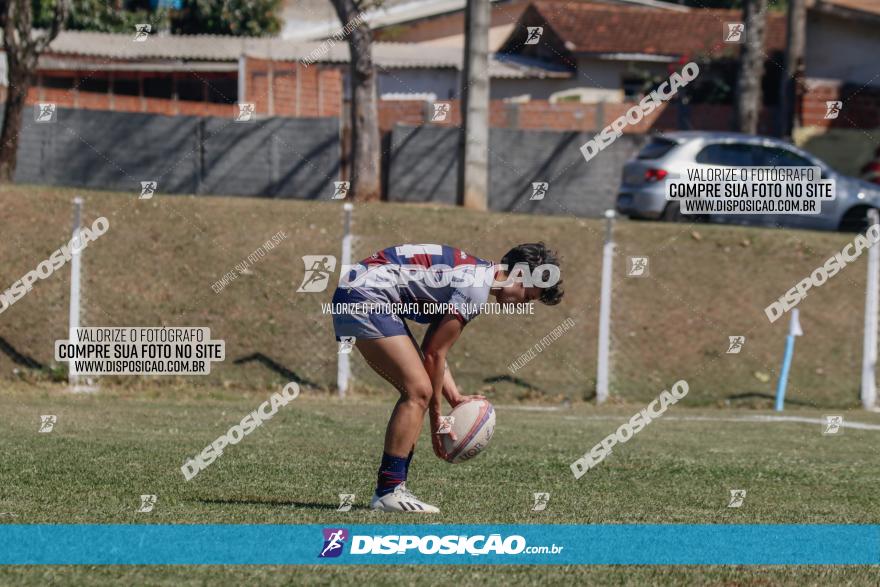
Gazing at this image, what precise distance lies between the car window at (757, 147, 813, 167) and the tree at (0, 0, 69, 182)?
12.2 meters

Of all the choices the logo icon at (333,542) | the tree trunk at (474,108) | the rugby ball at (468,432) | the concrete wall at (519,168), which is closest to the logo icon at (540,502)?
the rugby ball at (468,432)

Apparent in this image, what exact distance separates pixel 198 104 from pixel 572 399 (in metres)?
19.9

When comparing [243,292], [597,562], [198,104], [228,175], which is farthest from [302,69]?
[597,562]

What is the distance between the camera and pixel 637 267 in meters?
21.0

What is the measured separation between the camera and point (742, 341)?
20328 millimetres

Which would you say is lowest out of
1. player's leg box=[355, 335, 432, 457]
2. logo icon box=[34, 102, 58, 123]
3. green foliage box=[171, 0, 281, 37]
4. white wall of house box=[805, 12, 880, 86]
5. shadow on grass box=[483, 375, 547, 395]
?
shadow on grass box=[483, 375, 547, 395]

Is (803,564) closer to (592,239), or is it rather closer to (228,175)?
(592,239)

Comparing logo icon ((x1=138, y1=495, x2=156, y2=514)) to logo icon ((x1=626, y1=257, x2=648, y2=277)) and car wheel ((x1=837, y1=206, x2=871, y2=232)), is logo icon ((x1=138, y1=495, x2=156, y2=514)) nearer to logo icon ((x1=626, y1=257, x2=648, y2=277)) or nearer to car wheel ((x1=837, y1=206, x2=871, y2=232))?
logo icon ((x1=626, y1=257, x2=648, y2=277))

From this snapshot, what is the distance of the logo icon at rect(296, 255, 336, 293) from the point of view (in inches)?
781

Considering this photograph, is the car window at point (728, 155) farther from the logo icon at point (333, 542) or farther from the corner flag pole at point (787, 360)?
the logo icon at point (333, 542)

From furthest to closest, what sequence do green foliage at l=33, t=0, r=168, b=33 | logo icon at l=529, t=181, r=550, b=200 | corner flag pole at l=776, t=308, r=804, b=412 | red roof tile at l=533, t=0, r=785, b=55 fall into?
red roof tile at l=533, t=0, r=785, b=55 < green foliage at l=33, t=0, r=168, b=33 < logo icon at l=529, t=181, r=550, b=200 < corner flag pole at l=776, t=308, r=804, b=412

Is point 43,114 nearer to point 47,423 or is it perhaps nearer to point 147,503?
point 47,423

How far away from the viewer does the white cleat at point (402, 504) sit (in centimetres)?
840

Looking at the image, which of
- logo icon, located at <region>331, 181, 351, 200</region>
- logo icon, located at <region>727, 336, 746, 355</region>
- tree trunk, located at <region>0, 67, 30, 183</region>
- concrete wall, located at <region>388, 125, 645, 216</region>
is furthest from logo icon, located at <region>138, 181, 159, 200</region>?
logo icon, located at <region>727, 336, 746, 355</region>
